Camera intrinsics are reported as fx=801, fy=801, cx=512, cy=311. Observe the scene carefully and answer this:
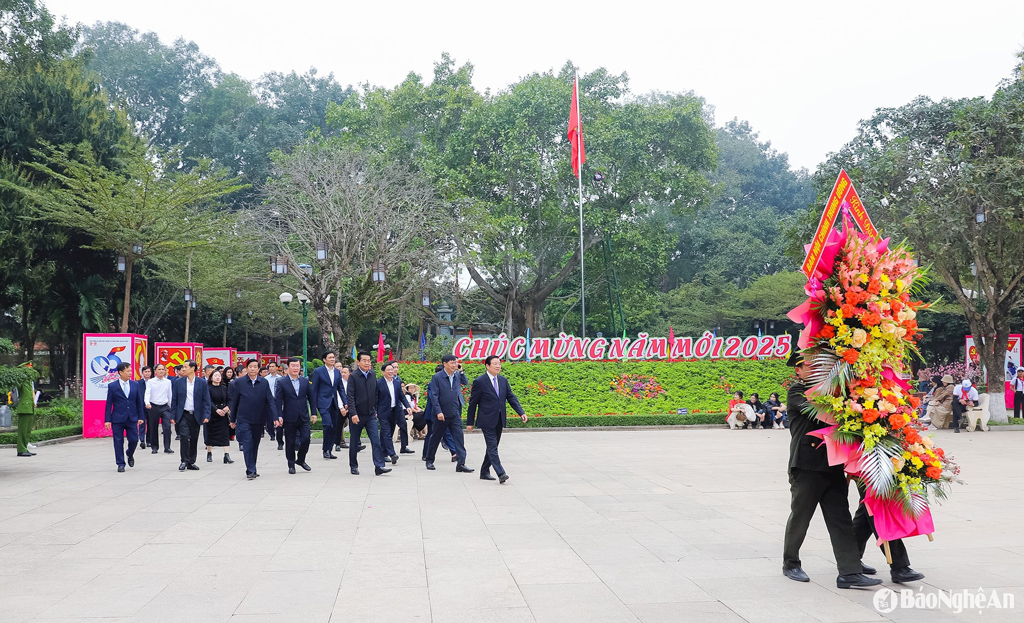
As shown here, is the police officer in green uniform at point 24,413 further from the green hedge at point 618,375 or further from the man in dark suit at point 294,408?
the green hedge at point 618,375

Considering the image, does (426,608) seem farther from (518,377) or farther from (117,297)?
(117,297)

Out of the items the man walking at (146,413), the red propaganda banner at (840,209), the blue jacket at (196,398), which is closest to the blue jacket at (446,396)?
the blue jacket at (196,398)

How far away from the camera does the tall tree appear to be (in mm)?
18578

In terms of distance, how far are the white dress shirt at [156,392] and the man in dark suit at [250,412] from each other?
3.43 meters

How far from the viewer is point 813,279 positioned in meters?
5.35

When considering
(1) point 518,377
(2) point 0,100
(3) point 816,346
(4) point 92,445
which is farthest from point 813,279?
(2) point 0,100

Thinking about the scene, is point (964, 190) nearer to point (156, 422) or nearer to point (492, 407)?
point (492, 407)

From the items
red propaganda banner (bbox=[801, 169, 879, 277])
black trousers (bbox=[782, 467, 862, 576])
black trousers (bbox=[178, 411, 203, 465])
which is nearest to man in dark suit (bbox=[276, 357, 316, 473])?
black trousers (bbox=[178, 411, 203, 465])

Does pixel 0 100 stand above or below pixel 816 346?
above

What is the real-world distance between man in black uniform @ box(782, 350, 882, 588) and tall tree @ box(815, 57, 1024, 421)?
49.7 feet

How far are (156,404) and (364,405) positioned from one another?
16.3 feet

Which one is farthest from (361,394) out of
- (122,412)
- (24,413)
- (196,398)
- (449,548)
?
(24,413)

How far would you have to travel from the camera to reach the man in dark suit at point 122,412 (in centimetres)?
1127

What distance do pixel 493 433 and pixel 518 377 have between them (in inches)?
473
